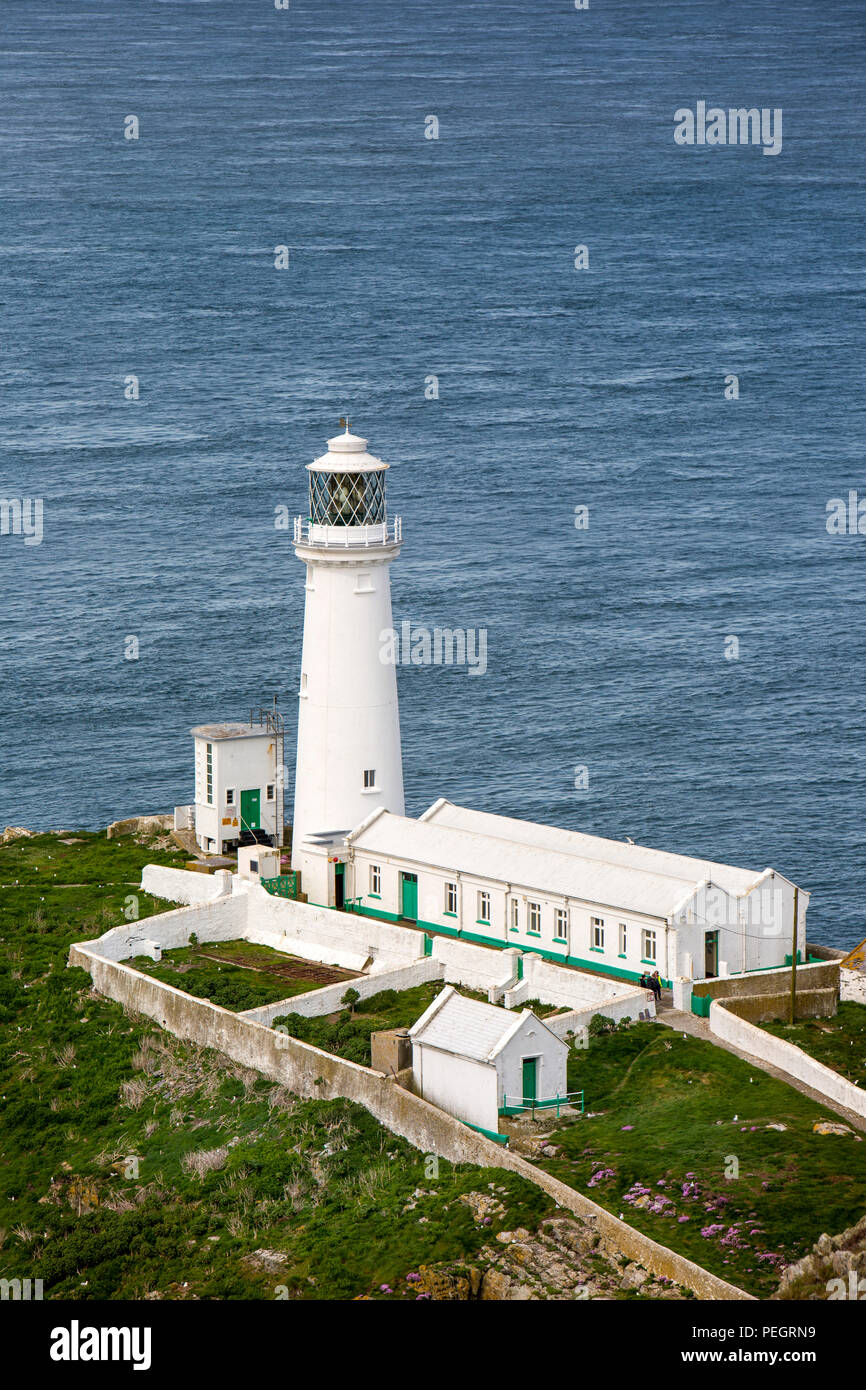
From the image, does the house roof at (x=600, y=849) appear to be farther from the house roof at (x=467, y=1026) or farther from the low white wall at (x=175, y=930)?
the house roof at (x=467, y=1026)

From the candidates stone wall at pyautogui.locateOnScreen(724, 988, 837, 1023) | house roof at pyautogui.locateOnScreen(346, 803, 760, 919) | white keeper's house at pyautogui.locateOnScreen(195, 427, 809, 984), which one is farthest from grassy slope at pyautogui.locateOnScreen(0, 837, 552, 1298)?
stone wall at pyautogui.locateOnScreen(724, 988, 837, 1023)

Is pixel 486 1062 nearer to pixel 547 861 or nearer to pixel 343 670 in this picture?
pixel 547 861

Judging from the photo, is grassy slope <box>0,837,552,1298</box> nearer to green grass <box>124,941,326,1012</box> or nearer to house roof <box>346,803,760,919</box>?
green grass <box>124,941,326,1012</box>

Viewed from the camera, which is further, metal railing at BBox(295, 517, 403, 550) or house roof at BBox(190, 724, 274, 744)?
house roof at BBox(190, 724, 274, 744)

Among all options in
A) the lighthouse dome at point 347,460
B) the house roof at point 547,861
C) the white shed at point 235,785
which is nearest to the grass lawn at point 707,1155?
the house roof at point 547,861

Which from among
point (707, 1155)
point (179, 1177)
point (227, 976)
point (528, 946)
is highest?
point (528, 946)

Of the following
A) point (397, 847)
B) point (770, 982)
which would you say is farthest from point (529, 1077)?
point (397, 847)
